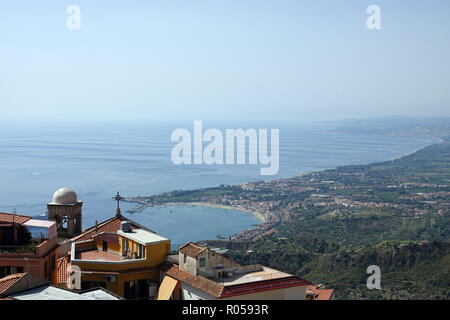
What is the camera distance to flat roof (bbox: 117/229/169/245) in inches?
475

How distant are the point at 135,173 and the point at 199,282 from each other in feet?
328

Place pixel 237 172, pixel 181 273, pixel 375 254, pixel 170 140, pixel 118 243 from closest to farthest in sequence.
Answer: pixel 181 273, pixel 118 243, pixel 375 254, pixel 237 172, pixel 170 140

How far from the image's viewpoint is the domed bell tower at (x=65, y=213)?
17141mm

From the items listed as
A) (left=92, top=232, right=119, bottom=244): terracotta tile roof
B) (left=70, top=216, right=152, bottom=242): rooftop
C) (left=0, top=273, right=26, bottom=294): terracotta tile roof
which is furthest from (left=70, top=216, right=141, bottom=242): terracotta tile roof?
(left=0, top=273, right=26, bottom=294): terracotta tile roof

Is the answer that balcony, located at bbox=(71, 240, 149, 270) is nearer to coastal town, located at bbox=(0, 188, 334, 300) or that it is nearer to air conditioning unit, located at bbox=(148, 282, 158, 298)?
coastal town, located at bbox=(0, 188, 334, 300)

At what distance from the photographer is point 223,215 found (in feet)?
262

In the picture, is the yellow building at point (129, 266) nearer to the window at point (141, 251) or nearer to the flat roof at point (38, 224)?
the window at point (141, 251)

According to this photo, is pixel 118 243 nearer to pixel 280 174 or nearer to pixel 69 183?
pixel 69 183

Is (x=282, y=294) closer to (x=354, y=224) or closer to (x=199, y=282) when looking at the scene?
(x=199, y=282)

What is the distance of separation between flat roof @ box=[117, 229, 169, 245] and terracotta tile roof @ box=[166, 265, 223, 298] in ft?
2.87

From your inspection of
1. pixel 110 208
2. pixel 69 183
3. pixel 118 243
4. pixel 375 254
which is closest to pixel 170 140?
pixel 69 183

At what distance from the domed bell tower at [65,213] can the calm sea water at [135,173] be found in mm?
42545

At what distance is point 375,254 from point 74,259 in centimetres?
3056

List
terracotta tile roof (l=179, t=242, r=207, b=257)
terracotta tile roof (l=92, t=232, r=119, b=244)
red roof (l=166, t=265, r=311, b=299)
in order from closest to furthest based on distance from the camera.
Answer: red roof (l=166, t=265, r=311, b=299)
terracotta tile roof (l=179, t=242, r=207, b=257)
terracotta tile roof (l=92, t=232, r=119, b=244)
